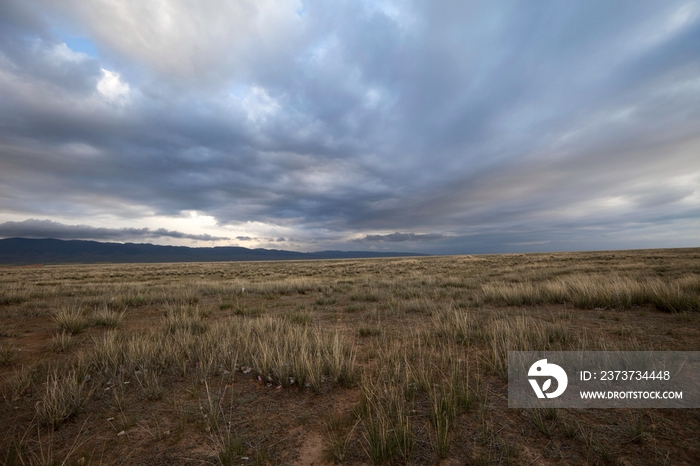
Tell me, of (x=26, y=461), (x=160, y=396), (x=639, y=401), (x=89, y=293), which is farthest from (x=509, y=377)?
(x=89, y=293)

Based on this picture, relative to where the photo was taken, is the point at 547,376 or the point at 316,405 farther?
the point at 547,376

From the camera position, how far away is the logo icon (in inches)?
144

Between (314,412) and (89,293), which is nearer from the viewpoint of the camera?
(314,412)

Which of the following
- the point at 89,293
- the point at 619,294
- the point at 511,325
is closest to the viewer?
the point at 511,325

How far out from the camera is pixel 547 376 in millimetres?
3963

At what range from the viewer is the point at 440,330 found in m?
6.45

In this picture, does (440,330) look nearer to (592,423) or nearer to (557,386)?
(557,386)

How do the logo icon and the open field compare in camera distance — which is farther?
the logo icon

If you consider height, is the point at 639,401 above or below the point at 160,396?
above

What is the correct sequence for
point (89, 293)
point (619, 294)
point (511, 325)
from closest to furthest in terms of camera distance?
1. point (511, 325)
2. point (619, 294)
3. point (89, 293)

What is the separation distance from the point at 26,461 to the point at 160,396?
1299 millimetres

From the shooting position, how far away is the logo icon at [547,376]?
366 cm

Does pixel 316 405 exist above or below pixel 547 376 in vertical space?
below

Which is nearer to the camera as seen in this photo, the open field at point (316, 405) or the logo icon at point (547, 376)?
the open field at point (316, 405)
